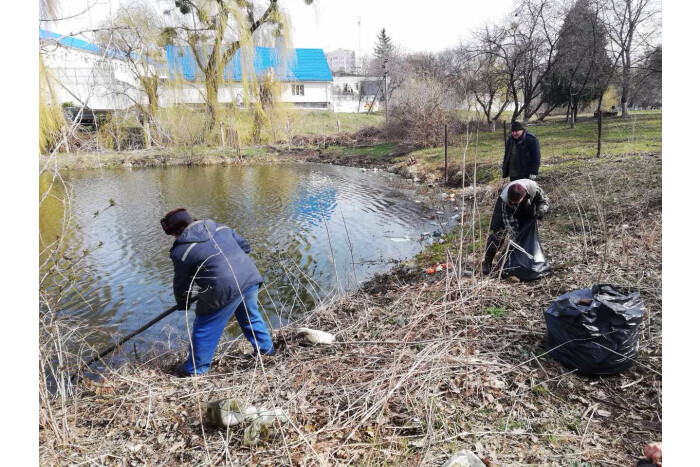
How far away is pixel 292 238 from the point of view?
8930 millimetres

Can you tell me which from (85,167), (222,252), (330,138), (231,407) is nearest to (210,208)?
(222,252)

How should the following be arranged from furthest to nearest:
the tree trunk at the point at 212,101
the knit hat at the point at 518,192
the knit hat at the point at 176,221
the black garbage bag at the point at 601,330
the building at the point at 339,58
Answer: the building at the point at 339,58
the tree trunk at the point at 212,101
the knit hat at the point at 518,192
the knit hat at the point at 176,221
the black garbage bag at the point at 601,330

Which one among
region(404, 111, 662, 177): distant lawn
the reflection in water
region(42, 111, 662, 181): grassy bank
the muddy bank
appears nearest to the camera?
the muddy bank

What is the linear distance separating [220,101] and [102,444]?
820 inches

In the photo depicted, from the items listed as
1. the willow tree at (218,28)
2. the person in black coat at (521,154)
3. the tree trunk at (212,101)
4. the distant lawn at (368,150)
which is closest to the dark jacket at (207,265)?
the person in black coat at (521,154)

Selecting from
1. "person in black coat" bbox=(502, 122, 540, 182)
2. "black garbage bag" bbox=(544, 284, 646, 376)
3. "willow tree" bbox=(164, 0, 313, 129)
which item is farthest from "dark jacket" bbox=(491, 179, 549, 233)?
"willow tree" bbox=(164, 0, 313, 129)

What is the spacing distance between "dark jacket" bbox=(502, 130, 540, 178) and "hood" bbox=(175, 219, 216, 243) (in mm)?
4733

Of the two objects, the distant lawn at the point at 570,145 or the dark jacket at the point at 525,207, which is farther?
the distant lawn at the point at 570,145

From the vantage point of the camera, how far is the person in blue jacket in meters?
3.47

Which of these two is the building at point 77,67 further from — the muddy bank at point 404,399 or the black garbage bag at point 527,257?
the black garbage bag at point 527,257

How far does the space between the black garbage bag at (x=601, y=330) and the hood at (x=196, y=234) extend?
2.85 m

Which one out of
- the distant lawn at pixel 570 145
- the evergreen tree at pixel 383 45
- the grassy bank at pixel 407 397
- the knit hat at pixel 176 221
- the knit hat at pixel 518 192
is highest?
the evergreen tree at pixel 383 45

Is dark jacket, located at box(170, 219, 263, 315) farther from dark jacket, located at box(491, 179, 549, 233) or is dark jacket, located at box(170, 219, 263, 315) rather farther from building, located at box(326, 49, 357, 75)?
building, located at box(326, 49, 357, 75)

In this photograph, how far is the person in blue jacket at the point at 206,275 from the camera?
3.47m
